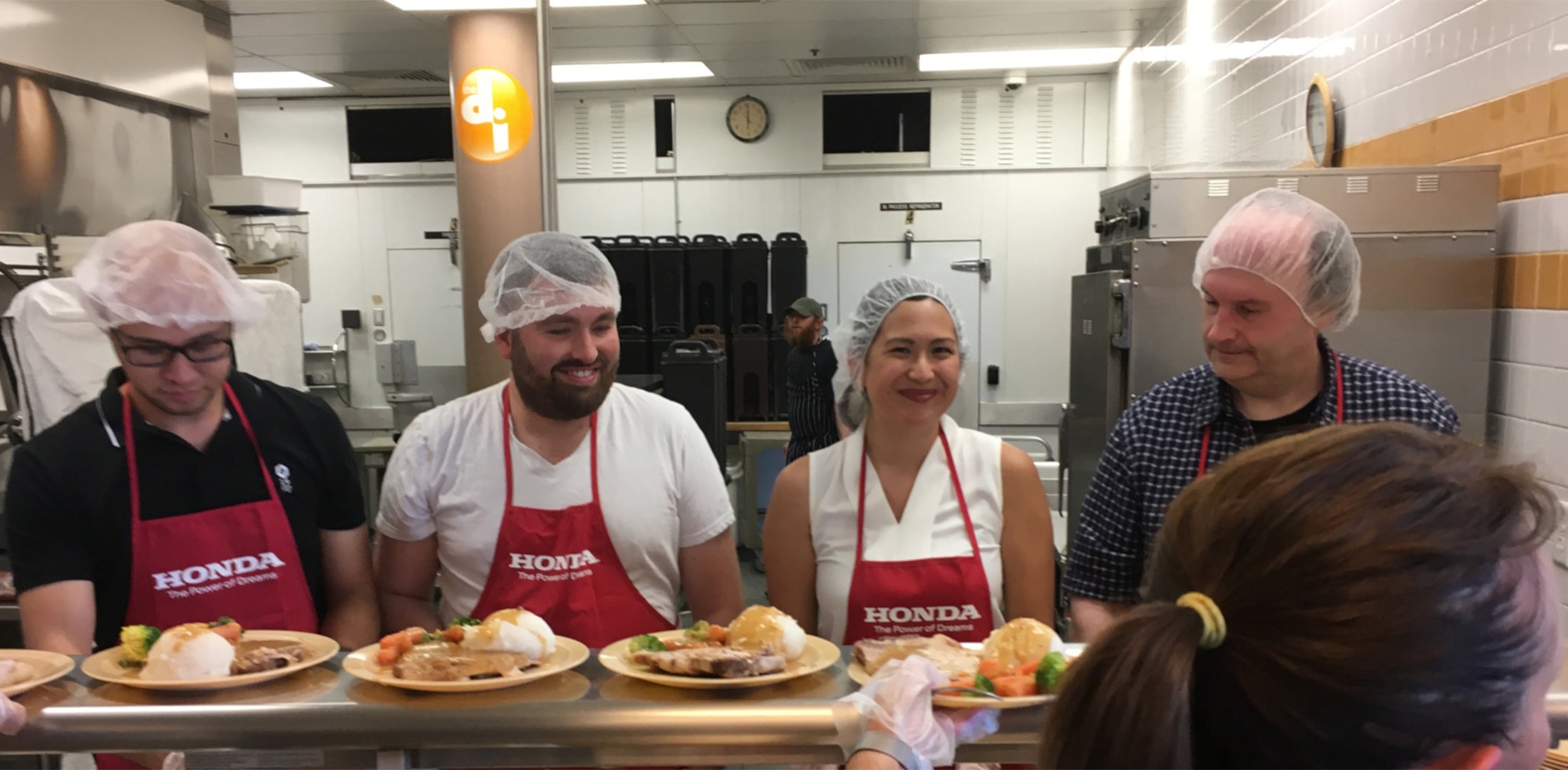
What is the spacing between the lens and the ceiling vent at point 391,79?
679 centimetres

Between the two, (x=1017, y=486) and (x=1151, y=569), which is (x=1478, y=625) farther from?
(x=1017, y=486)

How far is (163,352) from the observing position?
1589 millimetres

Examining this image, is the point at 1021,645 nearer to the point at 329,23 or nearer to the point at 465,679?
the point at 465,679

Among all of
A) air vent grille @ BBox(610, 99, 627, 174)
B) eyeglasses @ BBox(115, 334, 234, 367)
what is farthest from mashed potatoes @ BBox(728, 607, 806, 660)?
air vent grille @ BBox(610, 99, 627, 174)

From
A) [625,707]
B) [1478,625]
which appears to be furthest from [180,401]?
[1478,625]

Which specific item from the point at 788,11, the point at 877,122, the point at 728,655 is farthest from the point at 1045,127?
the point at 728,655

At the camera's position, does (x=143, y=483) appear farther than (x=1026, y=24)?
No

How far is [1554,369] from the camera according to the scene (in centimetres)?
228

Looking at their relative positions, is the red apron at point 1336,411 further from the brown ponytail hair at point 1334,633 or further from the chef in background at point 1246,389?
the brown ponytail hair at point 1334,633

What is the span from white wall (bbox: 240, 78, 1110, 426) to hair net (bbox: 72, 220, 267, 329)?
577cm

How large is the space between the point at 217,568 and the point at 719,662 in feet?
3.39

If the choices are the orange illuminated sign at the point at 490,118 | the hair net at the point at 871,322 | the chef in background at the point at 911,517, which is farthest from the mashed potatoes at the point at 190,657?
the orange illuminated sign at the point at 490,118

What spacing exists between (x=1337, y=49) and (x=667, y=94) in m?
5.03

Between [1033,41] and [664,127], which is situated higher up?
[1033,41]
